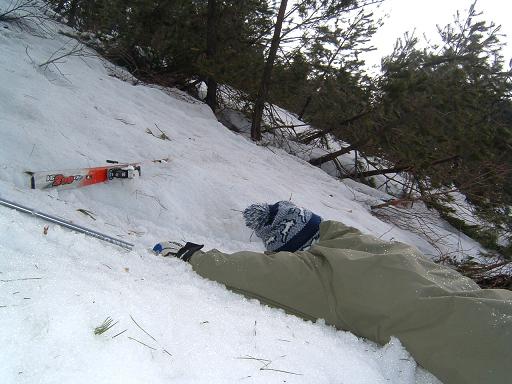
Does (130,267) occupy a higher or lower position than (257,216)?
lower

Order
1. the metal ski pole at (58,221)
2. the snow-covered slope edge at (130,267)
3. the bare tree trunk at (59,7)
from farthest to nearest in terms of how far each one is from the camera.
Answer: the bare tree trunk at (59,7), the metal ski pole at (58,221), the snow-covered slope edge at (130,267)

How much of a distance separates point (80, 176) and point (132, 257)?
3.60 ft

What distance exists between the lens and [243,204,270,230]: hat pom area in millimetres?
2754

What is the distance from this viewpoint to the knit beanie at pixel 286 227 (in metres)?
2.57

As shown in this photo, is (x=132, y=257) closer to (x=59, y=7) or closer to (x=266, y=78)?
(x=266, y=78)

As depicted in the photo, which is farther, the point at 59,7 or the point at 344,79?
the point at 59,7

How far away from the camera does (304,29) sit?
6312 millimetres

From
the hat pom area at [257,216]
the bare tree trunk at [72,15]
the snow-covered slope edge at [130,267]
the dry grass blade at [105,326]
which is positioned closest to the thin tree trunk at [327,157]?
the snow-covered slope edge at [130,267]

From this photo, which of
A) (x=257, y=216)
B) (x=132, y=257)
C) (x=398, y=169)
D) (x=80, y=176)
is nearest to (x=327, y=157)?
(x=398, y=169)

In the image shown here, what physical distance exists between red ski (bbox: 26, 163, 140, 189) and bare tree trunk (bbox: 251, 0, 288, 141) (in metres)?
3.89

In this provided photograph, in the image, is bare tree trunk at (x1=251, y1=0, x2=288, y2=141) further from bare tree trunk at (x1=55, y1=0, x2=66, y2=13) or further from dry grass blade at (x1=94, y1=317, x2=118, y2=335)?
dry grass blade at (x1=94, y1=317, x2=118, y2=335)

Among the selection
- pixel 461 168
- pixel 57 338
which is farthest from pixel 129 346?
pixel 461 168

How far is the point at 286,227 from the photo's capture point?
2.61 metres

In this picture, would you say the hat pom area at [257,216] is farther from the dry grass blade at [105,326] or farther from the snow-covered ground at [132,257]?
the dry grass blade at [105,326]
